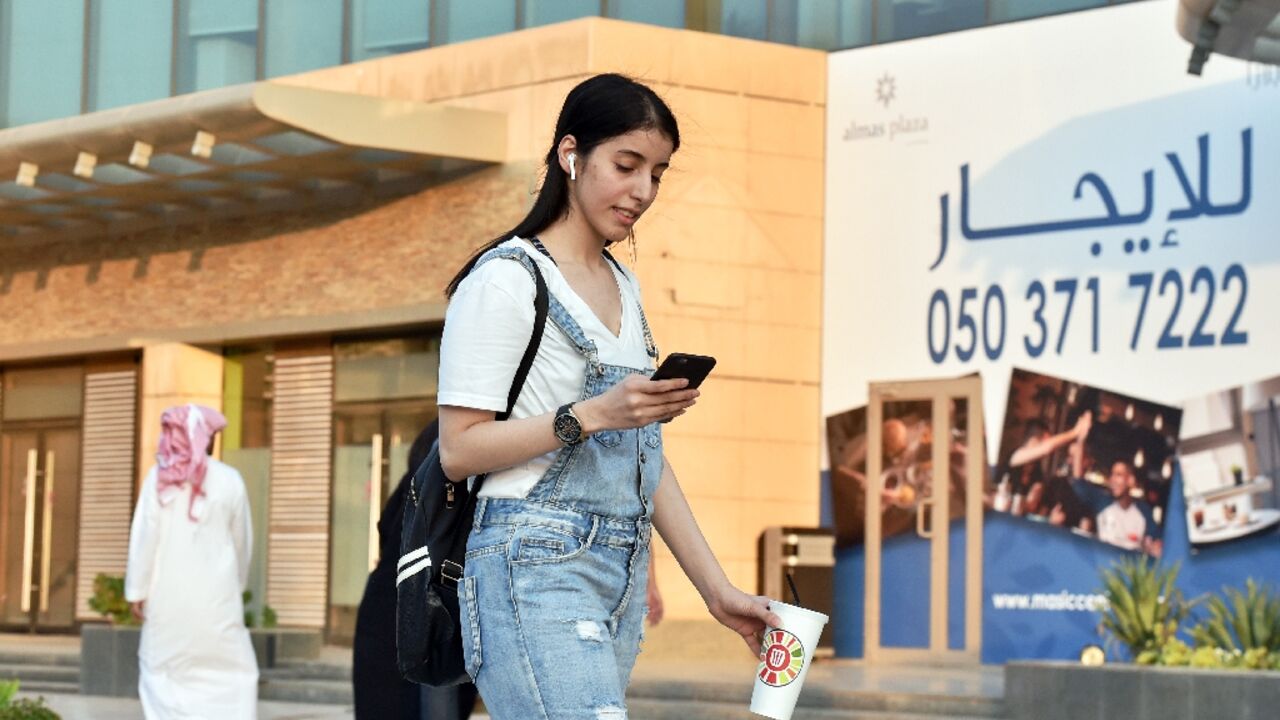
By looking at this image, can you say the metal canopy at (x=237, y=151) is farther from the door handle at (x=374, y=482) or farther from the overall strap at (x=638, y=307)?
the overall strap at (x=638, y=307)

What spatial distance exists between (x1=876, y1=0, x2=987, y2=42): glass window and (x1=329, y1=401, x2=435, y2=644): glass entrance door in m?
5.68

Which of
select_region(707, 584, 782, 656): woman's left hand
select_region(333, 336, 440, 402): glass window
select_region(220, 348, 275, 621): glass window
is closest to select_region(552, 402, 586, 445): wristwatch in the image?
select_region(707, 584, 782, 656): woman's left hand

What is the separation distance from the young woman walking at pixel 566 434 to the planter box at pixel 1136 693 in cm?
801

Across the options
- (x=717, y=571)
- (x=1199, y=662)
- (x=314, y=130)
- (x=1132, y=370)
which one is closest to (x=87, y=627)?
(x=314, y=130)

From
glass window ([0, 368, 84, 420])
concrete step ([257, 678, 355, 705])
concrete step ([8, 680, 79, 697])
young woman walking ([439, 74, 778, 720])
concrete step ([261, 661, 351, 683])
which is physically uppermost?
glass window ([0, 368, 84, 420])

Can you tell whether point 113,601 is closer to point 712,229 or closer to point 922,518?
point 712,229

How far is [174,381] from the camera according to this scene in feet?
78.8

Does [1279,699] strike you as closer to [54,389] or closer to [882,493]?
[882,493]

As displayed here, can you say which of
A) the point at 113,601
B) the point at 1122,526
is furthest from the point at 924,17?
the point at 113,601

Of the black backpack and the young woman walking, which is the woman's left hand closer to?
the young woman walking

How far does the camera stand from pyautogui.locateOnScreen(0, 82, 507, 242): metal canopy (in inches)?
778

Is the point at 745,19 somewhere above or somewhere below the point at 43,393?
above

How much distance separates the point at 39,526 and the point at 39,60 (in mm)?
5276

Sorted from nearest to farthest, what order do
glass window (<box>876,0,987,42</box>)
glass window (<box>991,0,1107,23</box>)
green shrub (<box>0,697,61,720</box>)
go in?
green shrub (<box>0,697,61,720</box>) < glass window (<box>991,0,1107,23</box>) < glass window (<box>876,0,987,42</box>)
